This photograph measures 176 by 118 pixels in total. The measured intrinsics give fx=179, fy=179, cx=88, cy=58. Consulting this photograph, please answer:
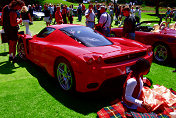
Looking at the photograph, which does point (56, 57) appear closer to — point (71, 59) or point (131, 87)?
point (71, 59)

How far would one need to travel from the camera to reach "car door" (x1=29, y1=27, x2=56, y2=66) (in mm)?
4312

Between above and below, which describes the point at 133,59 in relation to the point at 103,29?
below

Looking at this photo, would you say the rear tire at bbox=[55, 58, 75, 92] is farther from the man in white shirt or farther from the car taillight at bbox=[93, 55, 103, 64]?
the man in white shirt

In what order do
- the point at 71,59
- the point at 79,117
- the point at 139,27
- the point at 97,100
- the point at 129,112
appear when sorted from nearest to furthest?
the point at 129,112 → the point at 79,117 → the point at 71,59 → the point at 97,100 → the point at 139,27

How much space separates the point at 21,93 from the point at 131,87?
Answer: 2.40m

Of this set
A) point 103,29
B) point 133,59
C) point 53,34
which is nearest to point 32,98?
point 53,34

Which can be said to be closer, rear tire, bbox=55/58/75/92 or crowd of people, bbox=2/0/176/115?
crowd of people, bbox=2/0/176/115

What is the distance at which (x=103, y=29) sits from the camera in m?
7.23

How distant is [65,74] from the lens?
141 inches

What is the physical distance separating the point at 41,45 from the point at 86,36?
115 centimetres

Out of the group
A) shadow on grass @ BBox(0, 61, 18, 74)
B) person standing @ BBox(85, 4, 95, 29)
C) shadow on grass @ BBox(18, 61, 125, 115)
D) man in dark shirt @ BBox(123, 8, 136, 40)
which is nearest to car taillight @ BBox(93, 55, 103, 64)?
shadow on grass @ BBox(18, 61, 125, 115)

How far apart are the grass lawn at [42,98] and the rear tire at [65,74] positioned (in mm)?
203

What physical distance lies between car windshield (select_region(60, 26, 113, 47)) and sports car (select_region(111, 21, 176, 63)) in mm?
2671

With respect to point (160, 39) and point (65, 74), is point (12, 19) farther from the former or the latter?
point (160, 39)
